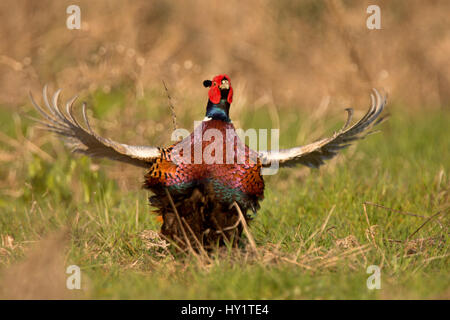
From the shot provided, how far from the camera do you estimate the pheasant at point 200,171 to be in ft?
10.7

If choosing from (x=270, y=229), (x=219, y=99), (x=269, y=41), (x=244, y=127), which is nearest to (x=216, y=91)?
(x=219, y=99)

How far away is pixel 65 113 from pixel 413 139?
4421mm

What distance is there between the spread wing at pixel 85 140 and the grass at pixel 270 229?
0.50m

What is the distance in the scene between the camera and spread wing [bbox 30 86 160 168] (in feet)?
10.9

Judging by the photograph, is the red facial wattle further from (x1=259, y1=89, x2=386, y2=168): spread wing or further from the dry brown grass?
the dry brown grass

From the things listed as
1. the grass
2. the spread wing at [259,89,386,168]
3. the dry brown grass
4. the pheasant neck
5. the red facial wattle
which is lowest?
the grass

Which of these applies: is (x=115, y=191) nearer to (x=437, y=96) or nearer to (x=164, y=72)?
(x=164, y=72)

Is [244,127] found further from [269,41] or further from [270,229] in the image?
[269,41]

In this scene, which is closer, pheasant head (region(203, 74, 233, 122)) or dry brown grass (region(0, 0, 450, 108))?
pheasant head (region(203, 74, 233, 122))

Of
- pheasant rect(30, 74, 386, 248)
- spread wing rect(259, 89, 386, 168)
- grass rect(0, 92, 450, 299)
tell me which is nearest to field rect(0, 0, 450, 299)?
grass rect(0, 92, 450, 299)

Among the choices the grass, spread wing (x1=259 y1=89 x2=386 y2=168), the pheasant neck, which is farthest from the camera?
spread wing (x1=259 y1=89 x2=386 y2=168)

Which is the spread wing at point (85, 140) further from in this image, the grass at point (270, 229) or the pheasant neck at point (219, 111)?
the grass at point (270, 229)

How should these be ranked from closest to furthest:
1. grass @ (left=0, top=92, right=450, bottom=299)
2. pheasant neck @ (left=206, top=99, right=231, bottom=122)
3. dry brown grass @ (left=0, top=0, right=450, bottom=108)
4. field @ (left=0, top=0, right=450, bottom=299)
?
grass @ (left=0, top=92, right=450, bottom=299) < field @ (left=0, top=0, right=450, bottom=299) < pheasant neck @ (left=206, top=99, right=231, bottom=122) < dry brown grass @ (left=0, top=0, right=450, bottom=108)

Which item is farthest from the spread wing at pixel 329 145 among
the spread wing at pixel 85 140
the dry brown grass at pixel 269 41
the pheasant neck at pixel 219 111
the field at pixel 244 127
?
the dry brown grass at pixel 269 41
